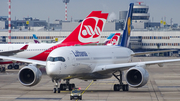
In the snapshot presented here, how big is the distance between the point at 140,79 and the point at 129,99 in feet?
14.6

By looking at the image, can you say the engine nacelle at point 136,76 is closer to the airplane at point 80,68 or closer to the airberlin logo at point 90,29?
the airplane at point 80,68

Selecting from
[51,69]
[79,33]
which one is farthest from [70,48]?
[79,33]

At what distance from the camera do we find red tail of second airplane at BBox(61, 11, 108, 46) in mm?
60000

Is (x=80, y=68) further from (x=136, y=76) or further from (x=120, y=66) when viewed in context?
(x=136, y=76)

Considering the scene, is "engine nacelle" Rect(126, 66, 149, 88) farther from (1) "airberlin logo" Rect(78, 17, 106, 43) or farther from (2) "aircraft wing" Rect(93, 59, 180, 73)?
(1) "airberlin logo" Rect(78, 17, 106, 43)

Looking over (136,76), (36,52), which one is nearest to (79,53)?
(136,76)

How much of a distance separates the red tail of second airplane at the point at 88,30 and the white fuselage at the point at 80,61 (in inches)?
692

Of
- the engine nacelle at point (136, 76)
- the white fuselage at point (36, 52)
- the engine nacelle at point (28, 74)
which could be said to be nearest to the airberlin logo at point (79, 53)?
the engine nacelle at point (28, 74)

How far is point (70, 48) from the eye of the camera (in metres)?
34.7

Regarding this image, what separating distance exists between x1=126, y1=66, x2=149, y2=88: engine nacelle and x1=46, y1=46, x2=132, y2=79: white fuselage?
381cm

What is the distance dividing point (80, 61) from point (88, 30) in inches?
1046

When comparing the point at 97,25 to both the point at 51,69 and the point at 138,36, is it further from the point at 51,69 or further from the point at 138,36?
the point at 138,36

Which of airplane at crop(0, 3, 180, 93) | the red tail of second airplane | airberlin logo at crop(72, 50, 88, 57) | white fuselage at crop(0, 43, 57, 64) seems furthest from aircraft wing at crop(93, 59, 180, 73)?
white fuselage at crop(0, 43, 57, 64)

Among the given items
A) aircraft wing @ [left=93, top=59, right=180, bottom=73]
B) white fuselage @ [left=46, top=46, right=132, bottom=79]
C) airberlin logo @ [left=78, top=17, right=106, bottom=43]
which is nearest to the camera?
white fuselage @ [left=46, top=46, right=132, bottom=79]
